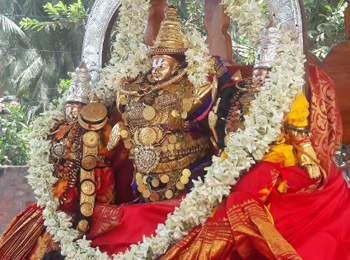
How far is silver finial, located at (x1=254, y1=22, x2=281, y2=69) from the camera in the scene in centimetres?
303

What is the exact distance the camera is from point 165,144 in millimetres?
3352

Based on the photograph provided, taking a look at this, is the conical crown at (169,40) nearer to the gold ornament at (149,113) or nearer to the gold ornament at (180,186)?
the gold ornament at (149,113)

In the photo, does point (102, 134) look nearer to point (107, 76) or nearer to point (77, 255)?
point (107, 76)

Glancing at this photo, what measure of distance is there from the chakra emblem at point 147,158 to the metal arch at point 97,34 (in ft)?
3.10

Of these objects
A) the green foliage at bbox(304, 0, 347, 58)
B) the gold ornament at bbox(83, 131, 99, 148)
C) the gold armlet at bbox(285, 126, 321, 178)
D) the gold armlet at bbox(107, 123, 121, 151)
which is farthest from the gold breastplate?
the green foliage at bbox(304, 0, 347, 58)

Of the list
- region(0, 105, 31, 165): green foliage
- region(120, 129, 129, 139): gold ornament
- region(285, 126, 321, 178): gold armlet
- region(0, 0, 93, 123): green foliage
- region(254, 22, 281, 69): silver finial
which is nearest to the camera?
region(285, 126, 321, 178): gold armlet

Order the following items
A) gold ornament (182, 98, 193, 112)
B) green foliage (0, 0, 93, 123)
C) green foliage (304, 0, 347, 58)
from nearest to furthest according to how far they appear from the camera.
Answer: gold ornament (182, 98, 193, 112) → green foliage (304, 0, 347, 58) → green foliage (0, 0, 93, 123)

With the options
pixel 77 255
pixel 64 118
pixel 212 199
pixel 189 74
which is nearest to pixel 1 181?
pixel 64 118

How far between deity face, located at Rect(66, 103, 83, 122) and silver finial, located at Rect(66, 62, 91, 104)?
34mm

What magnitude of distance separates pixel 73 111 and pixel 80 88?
175 mm

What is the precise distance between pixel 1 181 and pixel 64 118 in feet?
8.42

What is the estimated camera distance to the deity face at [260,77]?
9.86 feet

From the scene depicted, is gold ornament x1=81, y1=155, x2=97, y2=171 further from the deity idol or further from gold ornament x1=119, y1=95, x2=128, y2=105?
gold ornament x1=119, y1=95, x2=128, y2=105

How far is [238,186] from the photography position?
277cm
